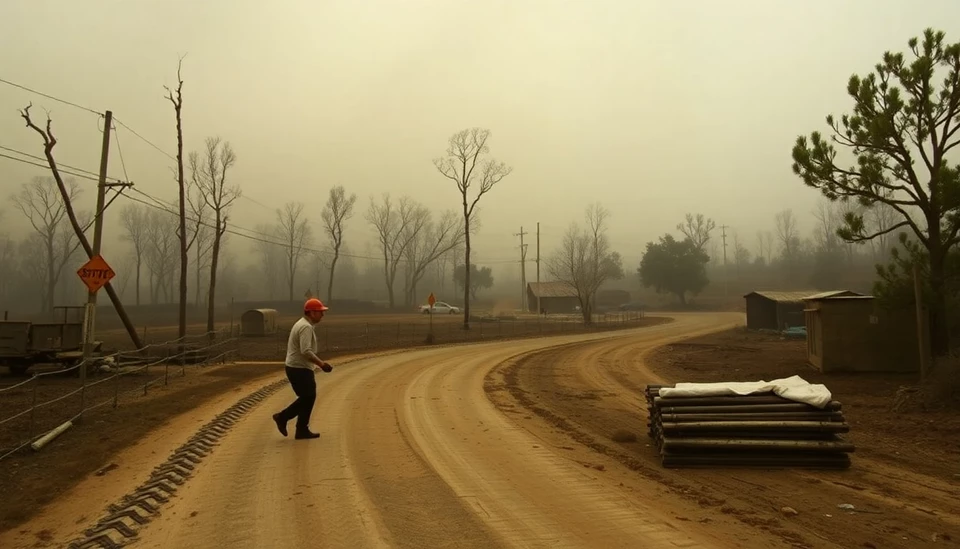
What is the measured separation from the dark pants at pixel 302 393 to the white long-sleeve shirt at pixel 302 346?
97mm

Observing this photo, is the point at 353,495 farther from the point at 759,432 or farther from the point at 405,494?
the point at 759,432

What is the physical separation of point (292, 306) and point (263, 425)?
81.4 metres

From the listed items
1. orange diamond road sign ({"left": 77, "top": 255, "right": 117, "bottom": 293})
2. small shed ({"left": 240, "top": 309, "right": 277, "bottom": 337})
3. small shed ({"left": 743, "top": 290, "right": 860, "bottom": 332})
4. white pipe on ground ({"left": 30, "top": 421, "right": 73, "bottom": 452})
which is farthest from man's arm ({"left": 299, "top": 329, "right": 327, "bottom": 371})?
small shed ({"left": 743, "top": 290, "right": 860, "bottom": 332})

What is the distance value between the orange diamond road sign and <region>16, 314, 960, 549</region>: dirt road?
6.89 meters

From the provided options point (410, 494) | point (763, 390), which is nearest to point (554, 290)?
point (763, 390)

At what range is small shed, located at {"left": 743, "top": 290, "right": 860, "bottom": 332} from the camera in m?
42.1

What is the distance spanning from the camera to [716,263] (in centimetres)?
15138

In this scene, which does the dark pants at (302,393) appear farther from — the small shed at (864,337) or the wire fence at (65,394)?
the small shed at (864,337)

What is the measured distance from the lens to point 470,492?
640cm

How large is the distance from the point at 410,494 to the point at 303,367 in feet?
10.7

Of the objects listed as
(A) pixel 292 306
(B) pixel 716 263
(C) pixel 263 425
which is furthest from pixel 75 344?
(B) pixel 716 263

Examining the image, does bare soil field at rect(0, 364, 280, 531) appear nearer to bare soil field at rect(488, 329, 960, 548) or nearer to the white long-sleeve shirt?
the white long-sleeve shirt

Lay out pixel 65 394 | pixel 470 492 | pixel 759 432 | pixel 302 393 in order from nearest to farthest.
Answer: pixel 470 492 → pixel 759 432 → pixel 302 393 → pixel 65 394

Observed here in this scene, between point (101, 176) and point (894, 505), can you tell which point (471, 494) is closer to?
point (894, 505)
